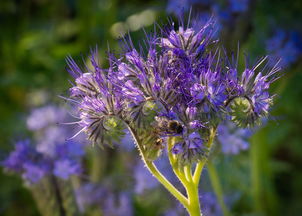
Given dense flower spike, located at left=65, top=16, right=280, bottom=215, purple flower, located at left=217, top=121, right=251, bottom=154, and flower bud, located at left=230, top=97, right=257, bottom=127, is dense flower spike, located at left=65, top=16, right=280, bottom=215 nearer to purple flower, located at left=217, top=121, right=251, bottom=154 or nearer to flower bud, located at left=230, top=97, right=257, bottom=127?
flower bud, located at left=230, top=97, right=257, bottom=127

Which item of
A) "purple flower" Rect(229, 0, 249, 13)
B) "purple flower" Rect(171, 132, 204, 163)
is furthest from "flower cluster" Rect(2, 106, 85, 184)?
"purple flower" Rect(229, 0, 249, 13)

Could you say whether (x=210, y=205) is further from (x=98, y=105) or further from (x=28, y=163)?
(x=98, y=105)

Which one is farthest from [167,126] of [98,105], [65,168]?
[65,168]

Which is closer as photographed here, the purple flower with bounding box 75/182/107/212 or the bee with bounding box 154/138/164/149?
the bee with bounding box 154/138/164/149

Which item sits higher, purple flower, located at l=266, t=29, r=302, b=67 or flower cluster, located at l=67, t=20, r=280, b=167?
purple flower, located at l=266, t=29, r=302, b=67

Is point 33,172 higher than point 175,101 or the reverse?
higher

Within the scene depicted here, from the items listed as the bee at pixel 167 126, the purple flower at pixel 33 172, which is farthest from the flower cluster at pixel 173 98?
the purple flower at pixel 33 172
